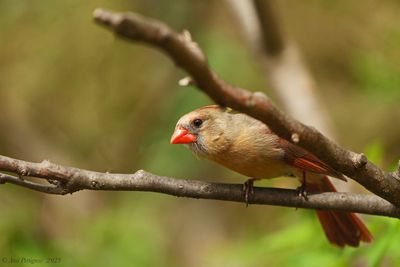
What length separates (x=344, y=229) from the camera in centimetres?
347

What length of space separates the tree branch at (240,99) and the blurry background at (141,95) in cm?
276

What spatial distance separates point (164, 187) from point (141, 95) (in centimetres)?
405

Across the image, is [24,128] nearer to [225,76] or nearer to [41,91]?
[41,91]

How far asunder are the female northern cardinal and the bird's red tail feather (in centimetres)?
24

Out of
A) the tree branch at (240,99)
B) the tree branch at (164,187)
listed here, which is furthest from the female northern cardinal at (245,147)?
the tree branch at (240,99)

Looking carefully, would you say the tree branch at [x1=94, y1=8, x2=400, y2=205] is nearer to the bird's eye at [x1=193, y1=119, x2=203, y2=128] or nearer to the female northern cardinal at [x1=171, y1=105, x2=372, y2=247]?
the female northern cardinal at [x1=171, y1=105, x2=372, y2=247]

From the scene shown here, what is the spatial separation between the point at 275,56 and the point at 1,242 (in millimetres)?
2650

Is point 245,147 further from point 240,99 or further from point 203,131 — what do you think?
point 240,99

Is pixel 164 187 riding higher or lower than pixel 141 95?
lower

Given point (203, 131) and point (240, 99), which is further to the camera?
point (203, 131)

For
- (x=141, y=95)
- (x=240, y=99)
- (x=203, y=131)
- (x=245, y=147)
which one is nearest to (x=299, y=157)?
(x=245, y=147)

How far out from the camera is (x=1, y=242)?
147 inches

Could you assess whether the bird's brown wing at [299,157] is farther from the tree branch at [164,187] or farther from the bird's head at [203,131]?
the tree branch at [164,187]

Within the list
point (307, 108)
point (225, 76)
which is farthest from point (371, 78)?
point (225, 76)
